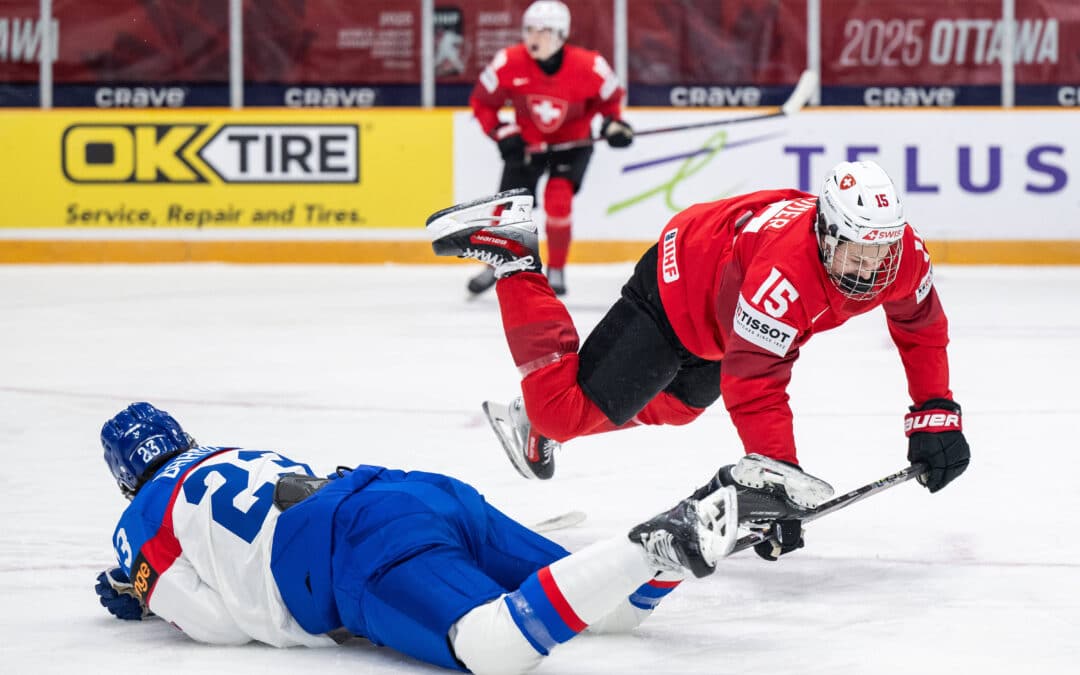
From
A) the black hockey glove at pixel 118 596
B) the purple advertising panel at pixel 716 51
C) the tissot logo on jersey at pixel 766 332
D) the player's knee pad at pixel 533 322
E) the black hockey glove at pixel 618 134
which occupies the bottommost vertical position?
the black hockey glove at pixel 118 596

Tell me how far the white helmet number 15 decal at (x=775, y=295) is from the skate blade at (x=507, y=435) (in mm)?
999

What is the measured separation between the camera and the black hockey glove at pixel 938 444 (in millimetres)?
3037

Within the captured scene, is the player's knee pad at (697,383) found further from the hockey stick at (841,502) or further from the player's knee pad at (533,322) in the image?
the hockey stick at (841,502)

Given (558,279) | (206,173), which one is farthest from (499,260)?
(206,173)

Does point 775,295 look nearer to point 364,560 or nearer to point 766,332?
point 766,332

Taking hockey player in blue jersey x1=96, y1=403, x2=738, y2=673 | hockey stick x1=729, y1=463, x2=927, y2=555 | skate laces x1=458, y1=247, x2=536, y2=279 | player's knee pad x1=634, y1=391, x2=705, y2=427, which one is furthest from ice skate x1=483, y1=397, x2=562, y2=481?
hockey player in blue jersey x1=96, y1=403, x2=738, y2=673

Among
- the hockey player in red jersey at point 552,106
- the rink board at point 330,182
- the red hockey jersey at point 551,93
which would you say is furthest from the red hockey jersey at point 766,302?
the rink board at point 330,182

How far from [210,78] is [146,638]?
872 cm

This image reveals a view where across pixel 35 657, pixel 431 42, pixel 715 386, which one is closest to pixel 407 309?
pixel 431 42

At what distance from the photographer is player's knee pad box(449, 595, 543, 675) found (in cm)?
234

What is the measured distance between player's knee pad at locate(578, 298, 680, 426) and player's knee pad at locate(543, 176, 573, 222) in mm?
5012

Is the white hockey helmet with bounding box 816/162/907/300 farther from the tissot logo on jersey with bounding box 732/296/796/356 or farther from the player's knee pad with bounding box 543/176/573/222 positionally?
the player's knee pad with bounding box 543/176/573/222

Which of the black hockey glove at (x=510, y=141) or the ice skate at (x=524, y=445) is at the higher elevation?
the black hockey glove at (x=510, y=141)

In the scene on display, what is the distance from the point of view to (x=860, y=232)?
279 cm
